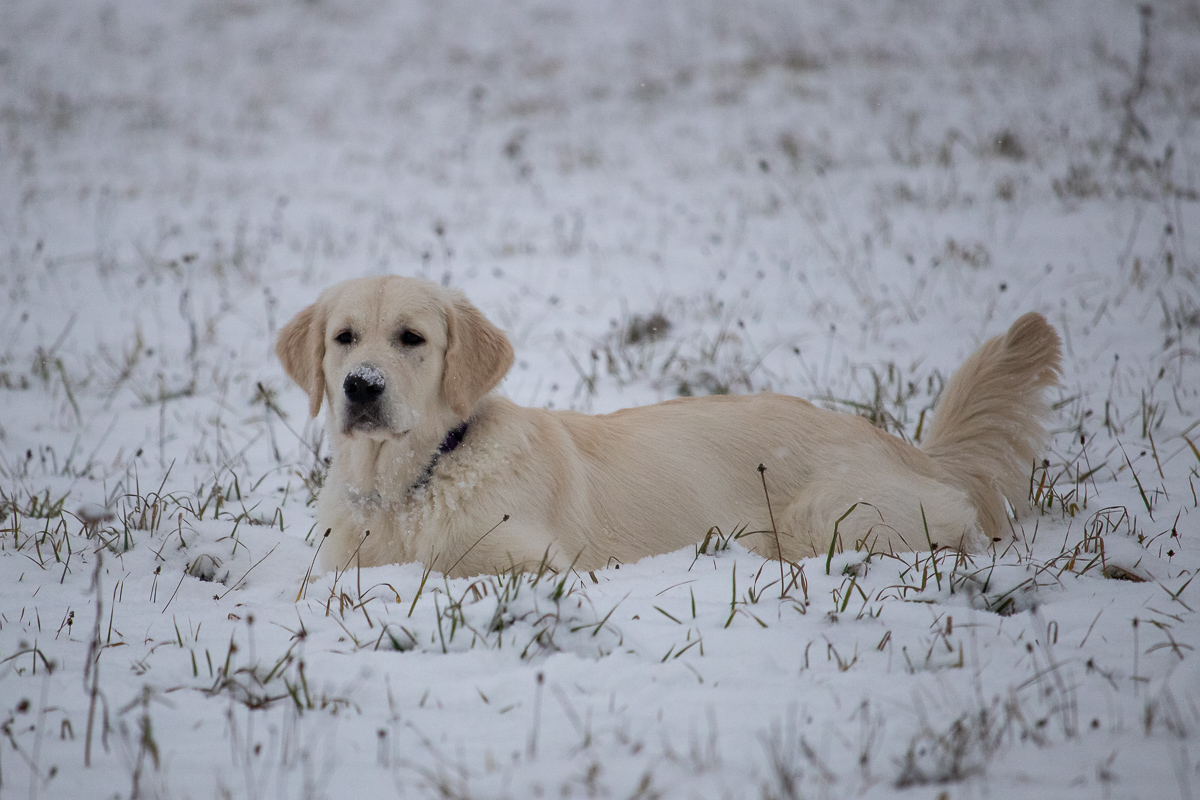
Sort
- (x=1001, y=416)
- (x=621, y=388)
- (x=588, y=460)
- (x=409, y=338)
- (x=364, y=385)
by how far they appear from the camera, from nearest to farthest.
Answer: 1. (x=364, y=385)
2. (x=409, y=338)
3. (x=588, y=460)
4. (x=1001, y=416)
5. (x=621, y=388)

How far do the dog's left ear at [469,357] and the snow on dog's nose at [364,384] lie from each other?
0.31 meters

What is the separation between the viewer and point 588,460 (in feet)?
11.5

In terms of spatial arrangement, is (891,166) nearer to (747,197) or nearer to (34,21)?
(747,197)

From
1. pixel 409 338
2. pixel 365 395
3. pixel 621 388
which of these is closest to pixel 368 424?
pixel 365 395

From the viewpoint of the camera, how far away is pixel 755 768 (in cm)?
179

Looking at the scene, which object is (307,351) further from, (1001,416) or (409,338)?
(1001,416)

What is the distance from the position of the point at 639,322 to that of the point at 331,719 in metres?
4.58

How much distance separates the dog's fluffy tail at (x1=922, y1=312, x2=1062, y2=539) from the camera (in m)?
3.57

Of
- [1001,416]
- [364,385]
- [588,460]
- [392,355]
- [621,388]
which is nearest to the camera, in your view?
[364,385]

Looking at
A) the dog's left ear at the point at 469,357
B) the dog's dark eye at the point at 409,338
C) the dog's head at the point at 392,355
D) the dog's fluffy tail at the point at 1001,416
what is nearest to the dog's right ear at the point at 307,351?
the dog's head at the point at 392,355

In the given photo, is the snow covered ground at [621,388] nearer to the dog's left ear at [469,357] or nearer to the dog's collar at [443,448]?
the dog's collar at [443,448]

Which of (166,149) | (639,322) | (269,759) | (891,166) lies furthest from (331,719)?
(166,149)

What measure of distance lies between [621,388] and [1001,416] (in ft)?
8.24

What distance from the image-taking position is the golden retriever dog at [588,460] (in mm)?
3166
